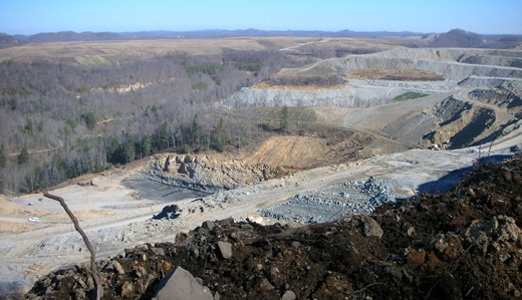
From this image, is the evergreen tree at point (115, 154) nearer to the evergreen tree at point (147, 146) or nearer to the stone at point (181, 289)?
the evergreen tree at point (147, 146)

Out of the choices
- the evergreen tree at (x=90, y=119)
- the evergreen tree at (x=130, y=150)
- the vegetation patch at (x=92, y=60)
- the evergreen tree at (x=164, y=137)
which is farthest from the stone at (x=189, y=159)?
the vegetation patch at (x=92, y=60)

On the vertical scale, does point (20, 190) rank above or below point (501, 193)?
below

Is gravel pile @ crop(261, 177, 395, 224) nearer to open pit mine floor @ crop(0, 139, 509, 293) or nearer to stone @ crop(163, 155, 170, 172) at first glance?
open pit mine floor @ crop(0, 139, 509, 293)

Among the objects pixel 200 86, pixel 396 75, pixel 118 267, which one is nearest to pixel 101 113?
pixel 200 86

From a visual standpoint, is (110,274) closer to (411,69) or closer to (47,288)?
(47,288)

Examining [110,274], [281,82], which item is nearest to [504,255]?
[110,274]

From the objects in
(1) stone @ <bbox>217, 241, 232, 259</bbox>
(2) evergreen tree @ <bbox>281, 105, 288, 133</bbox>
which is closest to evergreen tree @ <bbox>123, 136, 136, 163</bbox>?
(2) evergreen tree @ <bbox>281, 105, 288, 133</bbox>

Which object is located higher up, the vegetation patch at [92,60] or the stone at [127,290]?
the vegetation patch at [92,60]
